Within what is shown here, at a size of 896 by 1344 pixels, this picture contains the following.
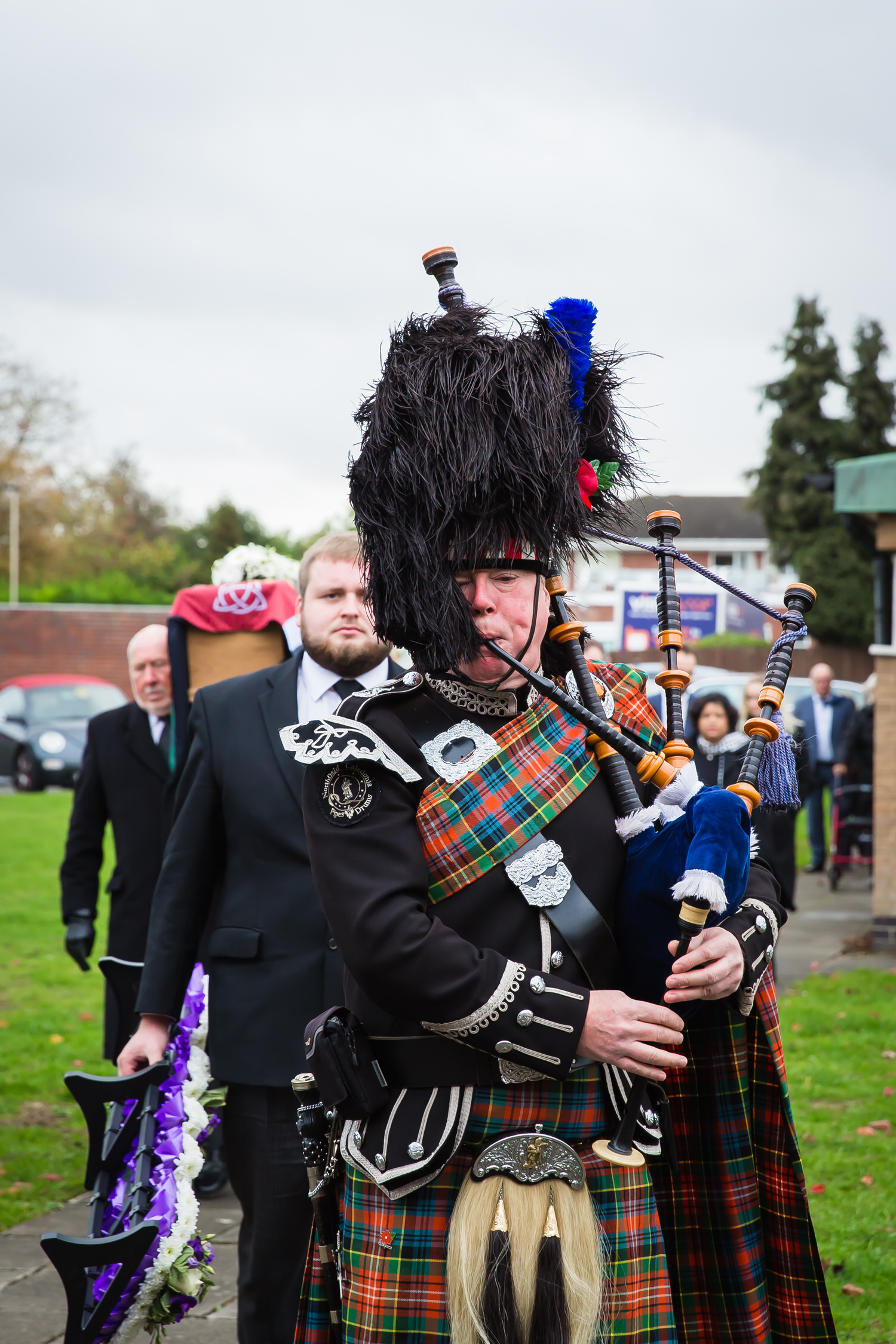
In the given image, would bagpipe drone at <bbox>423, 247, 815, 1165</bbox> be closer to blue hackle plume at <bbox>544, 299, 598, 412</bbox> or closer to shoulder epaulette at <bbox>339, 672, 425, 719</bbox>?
blue hackle plume at <bbox>544, 299, 598, 412</bbox>

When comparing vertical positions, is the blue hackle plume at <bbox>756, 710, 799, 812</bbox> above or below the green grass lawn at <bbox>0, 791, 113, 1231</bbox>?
above

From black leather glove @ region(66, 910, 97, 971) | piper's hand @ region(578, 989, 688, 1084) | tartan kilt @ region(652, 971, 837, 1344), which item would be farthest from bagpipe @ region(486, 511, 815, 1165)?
black leather glove @ region(66, 910, 97, 971)

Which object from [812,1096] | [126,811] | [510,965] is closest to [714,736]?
[812,1096]

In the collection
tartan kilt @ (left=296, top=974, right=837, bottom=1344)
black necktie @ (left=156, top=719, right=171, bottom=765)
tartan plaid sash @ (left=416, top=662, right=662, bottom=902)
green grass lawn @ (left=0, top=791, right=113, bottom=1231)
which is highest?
tartan plaid sash @ (left=416, top=662, right=662, bottom=902)

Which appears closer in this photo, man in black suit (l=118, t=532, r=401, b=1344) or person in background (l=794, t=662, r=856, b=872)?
man in black suit (l=118, t=532, r=401, b=1344)

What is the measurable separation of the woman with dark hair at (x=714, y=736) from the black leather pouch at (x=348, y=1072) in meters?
4.54

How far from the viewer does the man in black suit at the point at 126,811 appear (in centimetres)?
550

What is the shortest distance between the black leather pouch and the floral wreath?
102 centimetres

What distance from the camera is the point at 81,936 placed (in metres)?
5.66

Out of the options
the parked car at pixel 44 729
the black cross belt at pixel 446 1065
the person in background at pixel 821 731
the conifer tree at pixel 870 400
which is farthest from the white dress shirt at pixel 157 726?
the conifer tree at pixel 870 400

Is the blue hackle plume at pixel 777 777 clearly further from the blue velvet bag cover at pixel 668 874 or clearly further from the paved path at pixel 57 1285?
the paved path at pixel 57 1285

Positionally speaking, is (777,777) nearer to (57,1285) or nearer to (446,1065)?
(446,1065)

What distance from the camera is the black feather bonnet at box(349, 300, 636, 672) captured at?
229 cm

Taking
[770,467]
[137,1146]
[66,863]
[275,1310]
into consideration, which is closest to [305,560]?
[137,1146]
